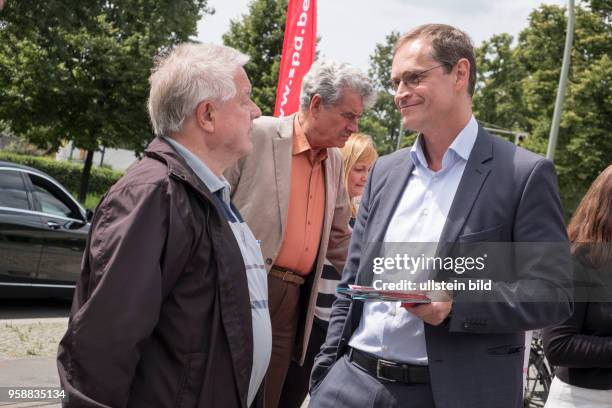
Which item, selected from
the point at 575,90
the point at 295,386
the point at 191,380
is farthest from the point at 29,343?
the point at 575,90

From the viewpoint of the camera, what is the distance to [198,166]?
252 centimetres

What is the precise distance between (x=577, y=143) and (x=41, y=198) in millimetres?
23348

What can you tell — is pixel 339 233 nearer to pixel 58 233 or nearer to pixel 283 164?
pixel 283 164

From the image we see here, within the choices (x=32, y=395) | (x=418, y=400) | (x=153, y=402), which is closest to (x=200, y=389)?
(x=153, y=402)

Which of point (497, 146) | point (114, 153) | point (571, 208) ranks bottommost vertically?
point (114, 153)

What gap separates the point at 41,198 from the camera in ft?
30.9

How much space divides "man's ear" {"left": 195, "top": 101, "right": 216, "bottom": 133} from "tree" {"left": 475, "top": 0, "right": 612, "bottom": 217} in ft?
92.0

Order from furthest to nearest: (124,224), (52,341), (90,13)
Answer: (90,13) → (52,341) → (124,224)

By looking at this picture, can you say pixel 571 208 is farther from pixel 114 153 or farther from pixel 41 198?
pixel 114 153

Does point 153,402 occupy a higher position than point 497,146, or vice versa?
point 497,146

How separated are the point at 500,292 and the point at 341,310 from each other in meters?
0.76

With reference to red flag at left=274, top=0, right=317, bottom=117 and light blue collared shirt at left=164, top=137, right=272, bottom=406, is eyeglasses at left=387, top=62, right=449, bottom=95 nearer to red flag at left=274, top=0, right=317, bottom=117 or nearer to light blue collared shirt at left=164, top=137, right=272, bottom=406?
light blue collared shirt at left=164, top=137, right=272, bottom=406

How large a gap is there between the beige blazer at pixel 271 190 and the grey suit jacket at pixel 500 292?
4.15ft

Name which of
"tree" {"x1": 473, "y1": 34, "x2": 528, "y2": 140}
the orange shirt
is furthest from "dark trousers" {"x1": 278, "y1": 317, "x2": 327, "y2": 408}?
"tree" {"x1": 473, "y1": 34, "x2": 528, "y2": 140}
